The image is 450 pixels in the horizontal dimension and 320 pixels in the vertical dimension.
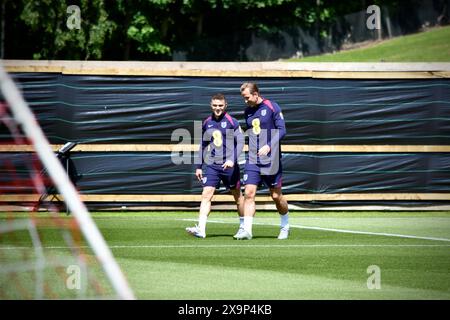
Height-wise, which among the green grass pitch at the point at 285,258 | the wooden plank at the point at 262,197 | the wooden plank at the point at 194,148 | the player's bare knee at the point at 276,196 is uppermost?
the wooden plank at the point at 194,148

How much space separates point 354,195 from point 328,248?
6910 mm

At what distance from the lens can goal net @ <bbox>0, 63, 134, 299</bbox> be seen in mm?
5391

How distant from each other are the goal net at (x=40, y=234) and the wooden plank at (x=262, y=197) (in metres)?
0.47

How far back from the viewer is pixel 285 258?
11.5 metres

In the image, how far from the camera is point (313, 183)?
1934 centimetres

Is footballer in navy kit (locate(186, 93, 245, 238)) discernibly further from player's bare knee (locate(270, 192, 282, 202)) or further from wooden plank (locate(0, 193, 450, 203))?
wooden plank (locate(0, 193, 450, 203))

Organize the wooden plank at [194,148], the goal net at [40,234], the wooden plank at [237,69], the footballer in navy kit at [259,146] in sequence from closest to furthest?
the goal net at [40,234]
the footballer in navy kit at [259,146]
the wooden plank at [194,148]
the wooden plank at [237,69]

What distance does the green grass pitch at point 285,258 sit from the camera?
29.8 feet

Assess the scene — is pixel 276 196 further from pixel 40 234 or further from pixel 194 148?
pixel 194 148

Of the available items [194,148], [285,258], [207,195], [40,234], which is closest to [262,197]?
[194,148]

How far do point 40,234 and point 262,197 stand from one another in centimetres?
588

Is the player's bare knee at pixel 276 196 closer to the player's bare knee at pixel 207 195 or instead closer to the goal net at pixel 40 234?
the player's bare knee at pixel 207 195

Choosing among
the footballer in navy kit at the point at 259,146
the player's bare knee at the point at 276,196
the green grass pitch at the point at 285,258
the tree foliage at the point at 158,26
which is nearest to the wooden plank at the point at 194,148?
the green grass pitch at the point at 285,258
